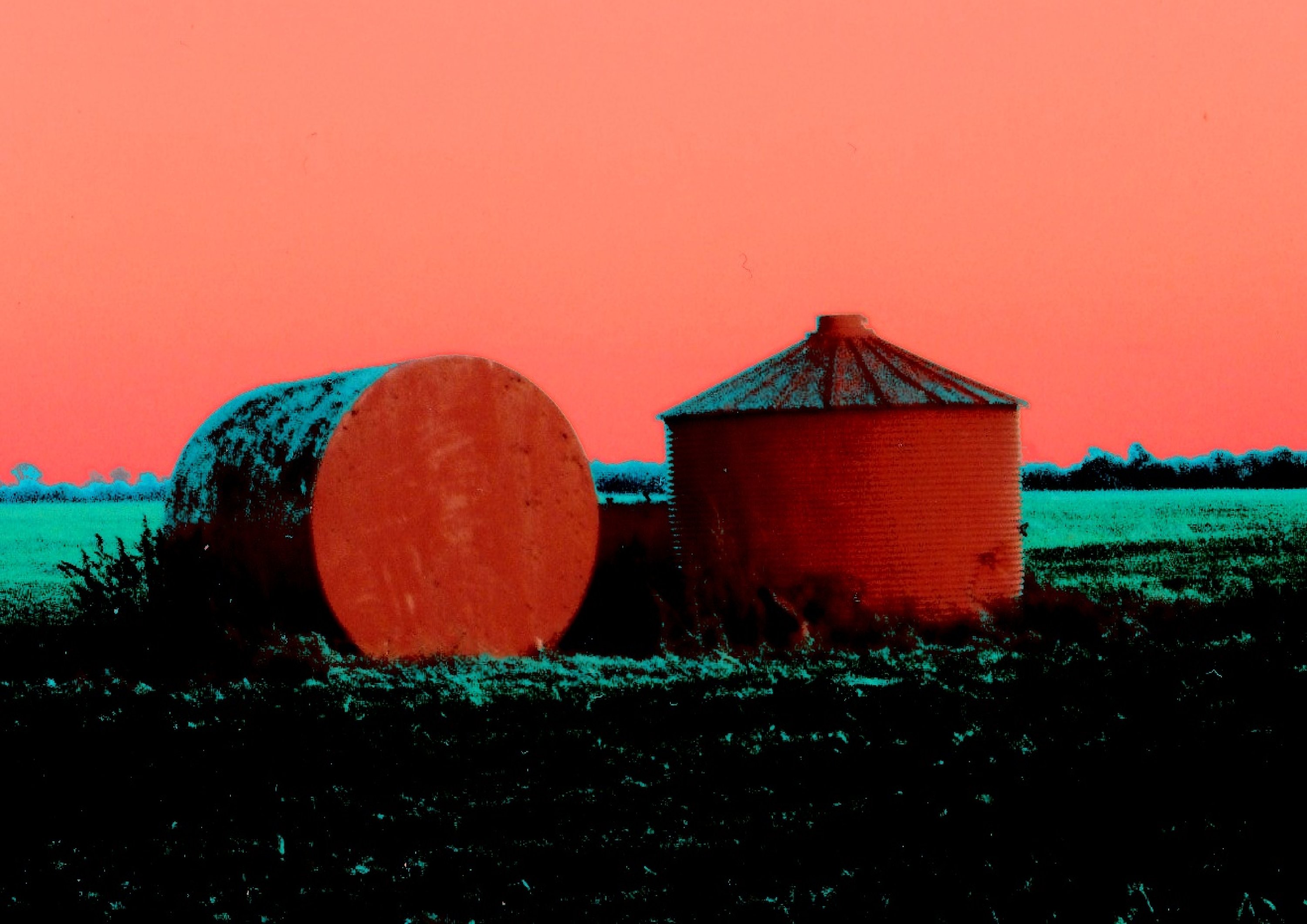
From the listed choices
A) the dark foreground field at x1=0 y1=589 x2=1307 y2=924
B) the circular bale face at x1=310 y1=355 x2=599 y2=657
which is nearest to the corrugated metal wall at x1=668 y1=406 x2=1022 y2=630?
the circular bale face at x1=310 y1=355 x2=599 y2=657

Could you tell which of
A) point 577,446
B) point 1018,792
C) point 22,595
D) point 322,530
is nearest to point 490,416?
Result: point 577,446

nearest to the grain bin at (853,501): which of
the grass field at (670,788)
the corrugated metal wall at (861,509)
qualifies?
the corrugated metal wall at (861,509)

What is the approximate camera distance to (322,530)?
9.45m

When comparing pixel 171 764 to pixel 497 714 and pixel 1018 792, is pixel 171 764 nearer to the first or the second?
pixel 497 714

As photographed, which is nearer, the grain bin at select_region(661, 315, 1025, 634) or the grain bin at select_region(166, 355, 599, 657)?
the grain bin at select_region(166, 355, 599, 657)

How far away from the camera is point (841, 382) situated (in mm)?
12305

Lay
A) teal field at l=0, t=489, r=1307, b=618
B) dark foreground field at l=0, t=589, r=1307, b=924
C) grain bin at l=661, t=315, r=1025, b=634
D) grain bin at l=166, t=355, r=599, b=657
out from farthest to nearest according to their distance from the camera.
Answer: teal field at l=0, t=489, r=1307, b=618 → grain bin at l=661, t=315, r=1025, b=634 → grain bin at l=166, t=355, r=599, b=657 → dark foreground field at l=0, t=589, r=1307, b=924

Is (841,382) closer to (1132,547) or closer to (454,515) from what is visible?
(454,515)

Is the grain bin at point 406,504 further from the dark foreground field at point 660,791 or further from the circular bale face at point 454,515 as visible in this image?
the dark foreground field at point 660,791

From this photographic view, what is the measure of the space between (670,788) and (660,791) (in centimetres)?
7

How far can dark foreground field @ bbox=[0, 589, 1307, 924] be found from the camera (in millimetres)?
4801

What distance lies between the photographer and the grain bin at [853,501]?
11.9 metres

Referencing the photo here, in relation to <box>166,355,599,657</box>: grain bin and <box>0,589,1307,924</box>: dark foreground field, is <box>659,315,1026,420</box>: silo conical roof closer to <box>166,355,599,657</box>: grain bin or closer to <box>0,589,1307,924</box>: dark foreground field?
<box>166,355,599,657</box>: grain bin

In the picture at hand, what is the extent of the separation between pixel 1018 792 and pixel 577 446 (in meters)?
5.35
